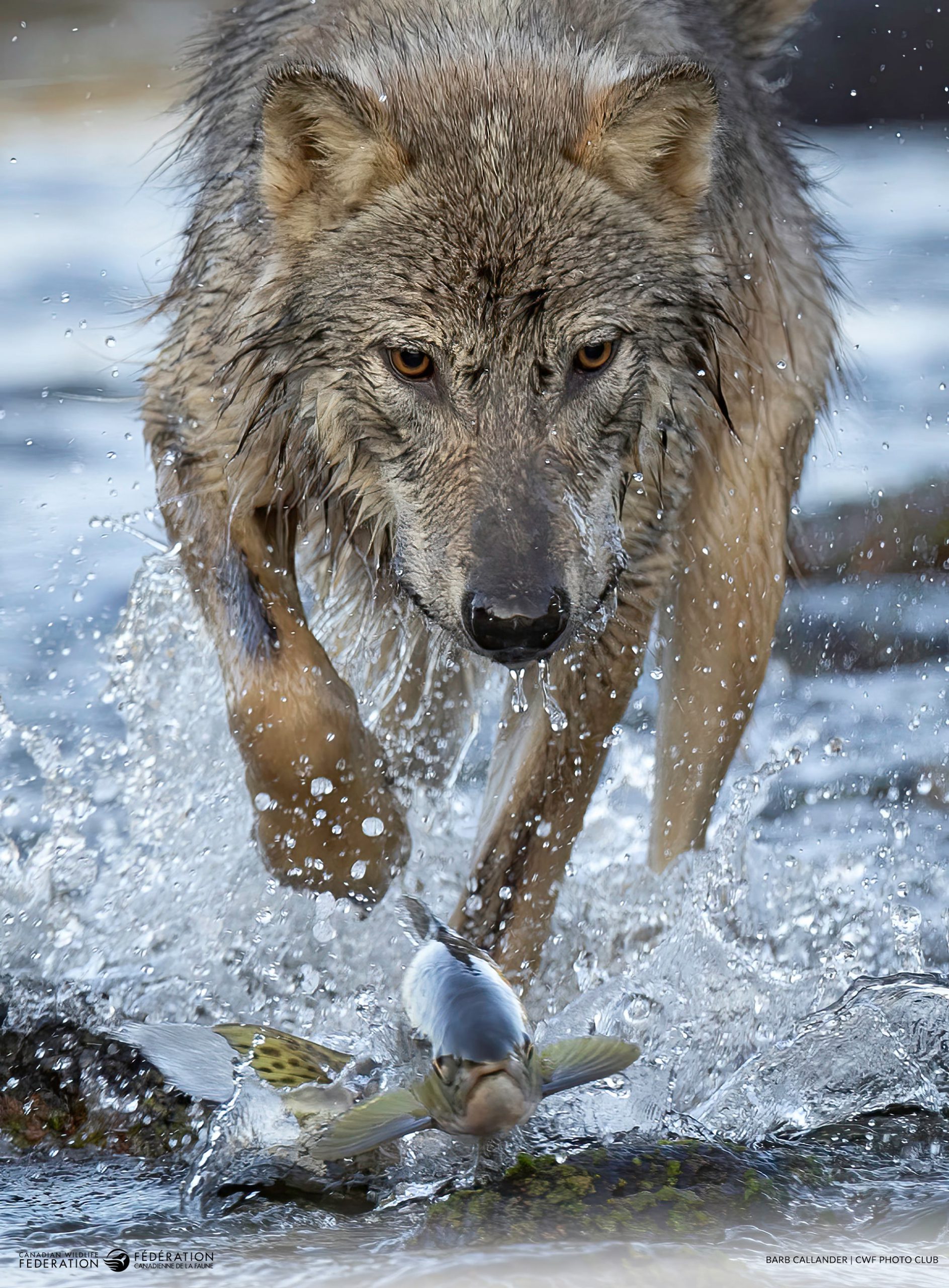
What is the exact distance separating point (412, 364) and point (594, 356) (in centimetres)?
39

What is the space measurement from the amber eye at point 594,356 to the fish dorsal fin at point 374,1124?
1540 millimetres

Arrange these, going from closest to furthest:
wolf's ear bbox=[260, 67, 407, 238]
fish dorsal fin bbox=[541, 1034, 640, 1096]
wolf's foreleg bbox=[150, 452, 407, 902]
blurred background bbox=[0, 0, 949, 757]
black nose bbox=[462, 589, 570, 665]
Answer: fish dorsal fin bbox=[541, 1034, 640, 1096] → black nose bbox=[462, 589, 570, 665] → wolf's ear bbox=[260, 67, 407, 238] → wolf's foreleg bbox=[150, 452, 407, 902] → blurred background bbox=[0, 0, 949, 757]

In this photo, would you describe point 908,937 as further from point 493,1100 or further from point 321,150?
point 321,150

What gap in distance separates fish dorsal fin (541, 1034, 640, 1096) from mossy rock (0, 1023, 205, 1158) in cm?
68

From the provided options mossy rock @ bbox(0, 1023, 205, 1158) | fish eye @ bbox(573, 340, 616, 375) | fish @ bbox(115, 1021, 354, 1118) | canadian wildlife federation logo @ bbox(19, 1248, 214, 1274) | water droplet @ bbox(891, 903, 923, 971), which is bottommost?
water droplet @ bbox(891, 903, 923, 971)

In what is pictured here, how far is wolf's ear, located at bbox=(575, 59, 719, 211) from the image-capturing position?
10.0ft

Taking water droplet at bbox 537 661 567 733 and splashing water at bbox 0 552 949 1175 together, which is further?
water droplet at bbox 537 661 567 733

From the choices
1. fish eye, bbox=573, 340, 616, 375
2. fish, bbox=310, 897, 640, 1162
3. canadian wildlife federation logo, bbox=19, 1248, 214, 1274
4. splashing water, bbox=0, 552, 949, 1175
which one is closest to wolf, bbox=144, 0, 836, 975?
fish eye, bbox=573, 340, 616, 375

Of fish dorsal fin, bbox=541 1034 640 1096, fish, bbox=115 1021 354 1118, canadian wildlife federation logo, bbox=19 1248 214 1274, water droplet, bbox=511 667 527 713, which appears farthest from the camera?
water droplet, bbox=511 667 527 713

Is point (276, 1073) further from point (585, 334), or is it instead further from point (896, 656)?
point (896, 656)

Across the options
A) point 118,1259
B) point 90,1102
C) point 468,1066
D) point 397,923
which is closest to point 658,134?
point 397,923

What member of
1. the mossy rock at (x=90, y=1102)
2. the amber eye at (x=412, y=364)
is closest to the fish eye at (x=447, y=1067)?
the mossy rock at (x=90, y=1102)

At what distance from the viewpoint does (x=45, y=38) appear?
33.9ft

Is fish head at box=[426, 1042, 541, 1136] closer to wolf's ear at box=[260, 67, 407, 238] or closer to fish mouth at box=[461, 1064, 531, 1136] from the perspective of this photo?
fish mouth at box=[461, 1064, 531, 1136]
